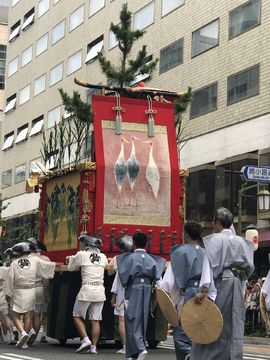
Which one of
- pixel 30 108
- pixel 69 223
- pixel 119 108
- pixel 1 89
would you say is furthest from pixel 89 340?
pixel 1 89

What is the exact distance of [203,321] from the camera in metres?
7.11

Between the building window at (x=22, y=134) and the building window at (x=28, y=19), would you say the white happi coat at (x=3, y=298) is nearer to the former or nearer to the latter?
the building window at (x=22, y=134)

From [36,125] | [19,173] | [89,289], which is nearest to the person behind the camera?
[89,289]

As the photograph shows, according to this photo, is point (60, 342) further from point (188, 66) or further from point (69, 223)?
point (188, 66)

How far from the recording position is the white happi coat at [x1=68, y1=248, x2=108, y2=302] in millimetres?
11414

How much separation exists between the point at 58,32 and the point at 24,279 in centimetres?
3665

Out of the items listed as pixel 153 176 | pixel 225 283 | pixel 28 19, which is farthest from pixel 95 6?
pixel 225 283

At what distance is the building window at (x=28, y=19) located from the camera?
5116 cm

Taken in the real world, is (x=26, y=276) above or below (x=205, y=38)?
below

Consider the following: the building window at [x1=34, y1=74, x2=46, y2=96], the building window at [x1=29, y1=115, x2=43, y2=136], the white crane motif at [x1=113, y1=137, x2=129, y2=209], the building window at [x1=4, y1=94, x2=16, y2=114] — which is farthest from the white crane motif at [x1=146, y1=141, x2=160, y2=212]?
the building window at [x1=4, y1=94, x2=16, y2=114]

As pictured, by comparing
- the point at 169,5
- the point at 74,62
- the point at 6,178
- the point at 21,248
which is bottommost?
the point at 21,248

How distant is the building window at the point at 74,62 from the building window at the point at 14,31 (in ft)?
36.0

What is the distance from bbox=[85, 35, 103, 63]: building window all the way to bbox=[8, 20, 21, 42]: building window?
13326 mm

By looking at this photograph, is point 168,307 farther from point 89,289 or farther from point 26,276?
point 26,276
